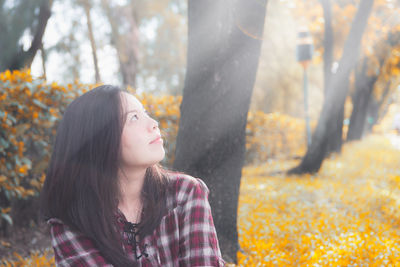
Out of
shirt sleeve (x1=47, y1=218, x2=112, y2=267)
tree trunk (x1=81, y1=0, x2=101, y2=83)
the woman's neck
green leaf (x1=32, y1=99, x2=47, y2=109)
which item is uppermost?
tree trunk (x1=81, y1=0, x2=101, y2=83)

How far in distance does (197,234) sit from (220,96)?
3.96 feet

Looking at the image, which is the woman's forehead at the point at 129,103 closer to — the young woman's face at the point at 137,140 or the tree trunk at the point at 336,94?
the young woman's face at the point at 137,140

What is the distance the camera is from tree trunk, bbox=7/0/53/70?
931 cm

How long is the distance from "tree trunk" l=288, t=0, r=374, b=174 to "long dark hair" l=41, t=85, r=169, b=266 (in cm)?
631

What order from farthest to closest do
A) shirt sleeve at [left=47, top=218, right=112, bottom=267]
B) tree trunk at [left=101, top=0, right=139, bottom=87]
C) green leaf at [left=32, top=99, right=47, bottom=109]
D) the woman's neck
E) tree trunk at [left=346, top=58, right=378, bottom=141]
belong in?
tree trunk at [left=346, top=58, right=378, bottom=141], tree trunk at [left=101, top=0, right=139, bottom=87], green leaf at [left=32, top=99, right=47, bottom=109], the woman's neck, shirt sleeve at [left=47, top=218, right=112, bottom=267]

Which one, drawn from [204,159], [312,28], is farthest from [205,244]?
[312,28]

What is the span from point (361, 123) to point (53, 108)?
18870 millimetres

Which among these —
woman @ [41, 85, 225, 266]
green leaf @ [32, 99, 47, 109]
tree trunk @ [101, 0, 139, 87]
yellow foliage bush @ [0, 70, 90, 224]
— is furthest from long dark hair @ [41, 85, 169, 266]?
tree trunk @ [101, 0, 139, 87]

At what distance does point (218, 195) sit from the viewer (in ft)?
9.24

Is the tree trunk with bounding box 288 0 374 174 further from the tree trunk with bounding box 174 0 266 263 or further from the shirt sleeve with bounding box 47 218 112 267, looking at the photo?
the shirt sleeve with bounding box 47 218 112 267

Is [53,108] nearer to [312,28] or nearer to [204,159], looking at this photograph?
[204,159]

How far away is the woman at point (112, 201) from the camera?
1.67 m

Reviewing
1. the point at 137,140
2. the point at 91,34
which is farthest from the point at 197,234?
the point at 91,34

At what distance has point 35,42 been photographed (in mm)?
9453
